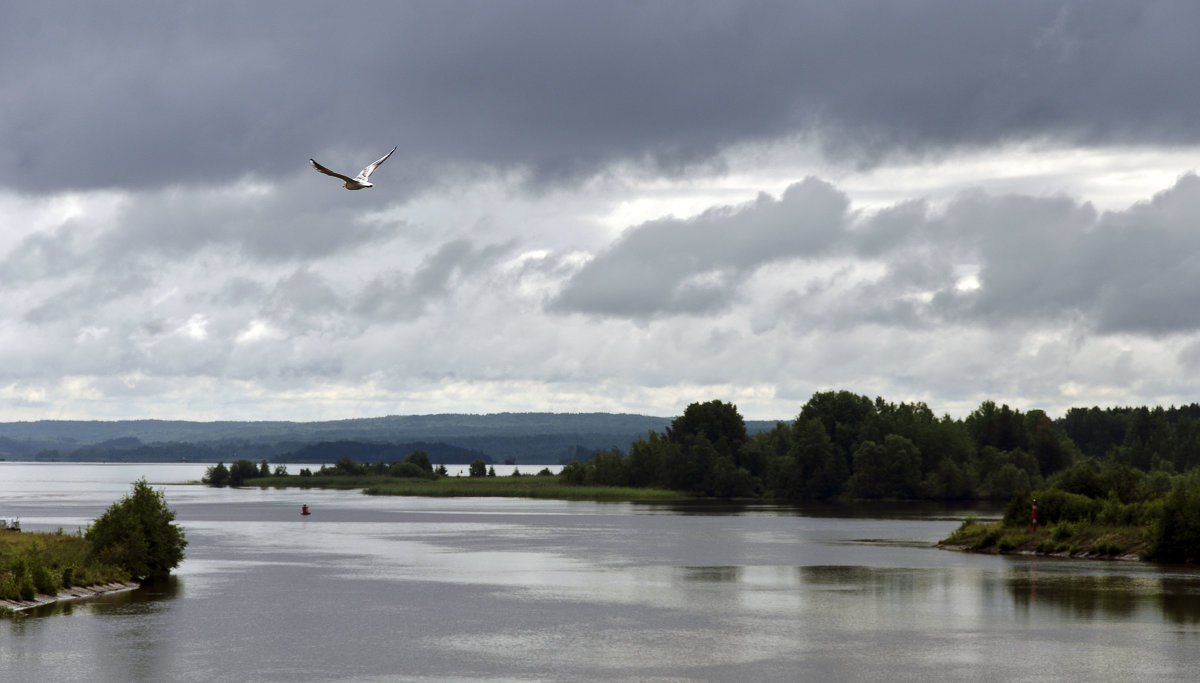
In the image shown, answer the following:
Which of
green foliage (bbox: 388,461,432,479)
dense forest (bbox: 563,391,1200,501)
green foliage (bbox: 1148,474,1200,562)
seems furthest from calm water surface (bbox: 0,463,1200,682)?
green foliage (bbox: 388,461,432,479)

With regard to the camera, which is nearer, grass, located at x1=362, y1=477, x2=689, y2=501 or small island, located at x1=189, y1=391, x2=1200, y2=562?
small island, located at x1=189, y1=391, x2=1200, y2=562

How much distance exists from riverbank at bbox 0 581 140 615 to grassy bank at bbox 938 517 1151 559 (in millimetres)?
41985

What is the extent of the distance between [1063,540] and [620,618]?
3348cm

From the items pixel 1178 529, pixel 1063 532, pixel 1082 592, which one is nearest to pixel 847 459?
pixel 1063 532

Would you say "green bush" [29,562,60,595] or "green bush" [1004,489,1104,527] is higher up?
"green bush" [1004,489,1104,527]

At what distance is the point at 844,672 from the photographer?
1072 inches

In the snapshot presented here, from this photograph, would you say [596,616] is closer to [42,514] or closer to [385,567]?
[385,567]

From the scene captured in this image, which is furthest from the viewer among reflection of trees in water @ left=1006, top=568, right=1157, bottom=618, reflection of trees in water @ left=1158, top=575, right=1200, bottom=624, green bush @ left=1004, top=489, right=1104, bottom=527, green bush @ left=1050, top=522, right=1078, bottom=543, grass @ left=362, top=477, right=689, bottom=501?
grass @ left=362, top=477, right=689, bottom=501

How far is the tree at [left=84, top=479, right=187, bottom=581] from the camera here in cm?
4534

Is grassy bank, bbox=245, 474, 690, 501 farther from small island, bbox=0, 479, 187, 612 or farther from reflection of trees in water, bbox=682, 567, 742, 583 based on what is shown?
small island, bbox=0, 479, 187, 612

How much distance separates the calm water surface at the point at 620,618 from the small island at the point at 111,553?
4.63ft

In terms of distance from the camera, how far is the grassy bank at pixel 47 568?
3791 centimetres

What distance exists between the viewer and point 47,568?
41.0 metres

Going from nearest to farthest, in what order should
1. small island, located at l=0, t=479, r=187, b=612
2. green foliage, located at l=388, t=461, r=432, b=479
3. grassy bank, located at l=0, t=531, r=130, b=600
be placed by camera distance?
grassy bank, located at l=0, t=531, r=130, b=600 < small island, located at l=0, t=479, r=187, b=612 < green foliage, located at l=388, t=461, r=432, b=479
